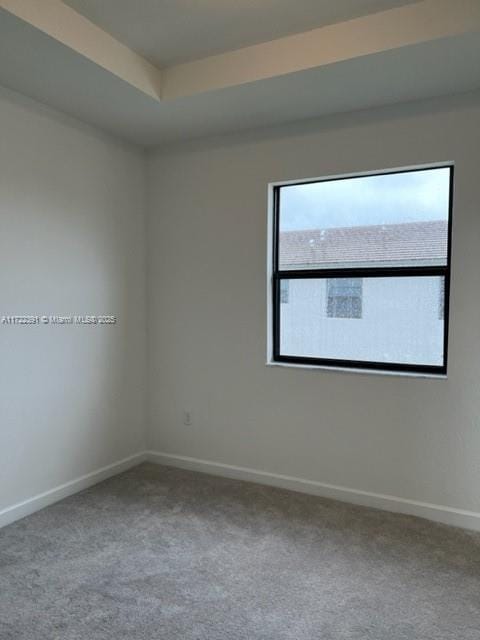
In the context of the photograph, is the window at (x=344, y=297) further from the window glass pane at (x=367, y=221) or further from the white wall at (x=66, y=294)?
the white wall at (x=66, y=294)

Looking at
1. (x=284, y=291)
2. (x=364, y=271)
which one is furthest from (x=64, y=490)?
(x=364, y=271)

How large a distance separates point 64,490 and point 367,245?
2601 millimetres

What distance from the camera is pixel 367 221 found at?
3.06 m

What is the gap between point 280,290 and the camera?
338 centimetres

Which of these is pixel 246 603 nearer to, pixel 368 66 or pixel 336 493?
pixel 336 493

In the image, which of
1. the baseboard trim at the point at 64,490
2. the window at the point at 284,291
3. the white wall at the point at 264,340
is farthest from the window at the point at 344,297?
the baseboard trim at the point at 64,490

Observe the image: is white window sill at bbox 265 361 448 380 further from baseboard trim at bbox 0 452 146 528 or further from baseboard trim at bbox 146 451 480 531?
baseboard trim at bbox 0 452 146 528

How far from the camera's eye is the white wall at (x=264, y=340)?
275 centimetres

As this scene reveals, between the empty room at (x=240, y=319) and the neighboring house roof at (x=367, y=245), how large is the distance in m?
0.01

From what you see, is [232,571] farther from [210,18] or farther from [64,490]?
[210,18]

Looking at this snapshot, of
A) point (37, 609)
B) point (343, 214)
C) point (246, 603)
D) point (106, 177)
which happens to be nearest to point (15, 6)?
point (106, 177)

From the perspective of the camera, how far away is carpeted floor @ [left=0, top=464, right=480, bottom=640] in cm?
189

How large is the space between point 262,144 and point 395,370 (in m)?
1.81

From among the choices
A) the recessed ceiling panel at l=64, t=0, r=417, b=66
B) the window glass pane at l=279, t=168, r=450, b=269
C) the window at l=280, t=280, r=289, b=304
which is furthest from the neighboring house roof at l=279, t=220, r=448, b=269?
the recessed ceiling panel at l=64, t=0, r=417, b=66
